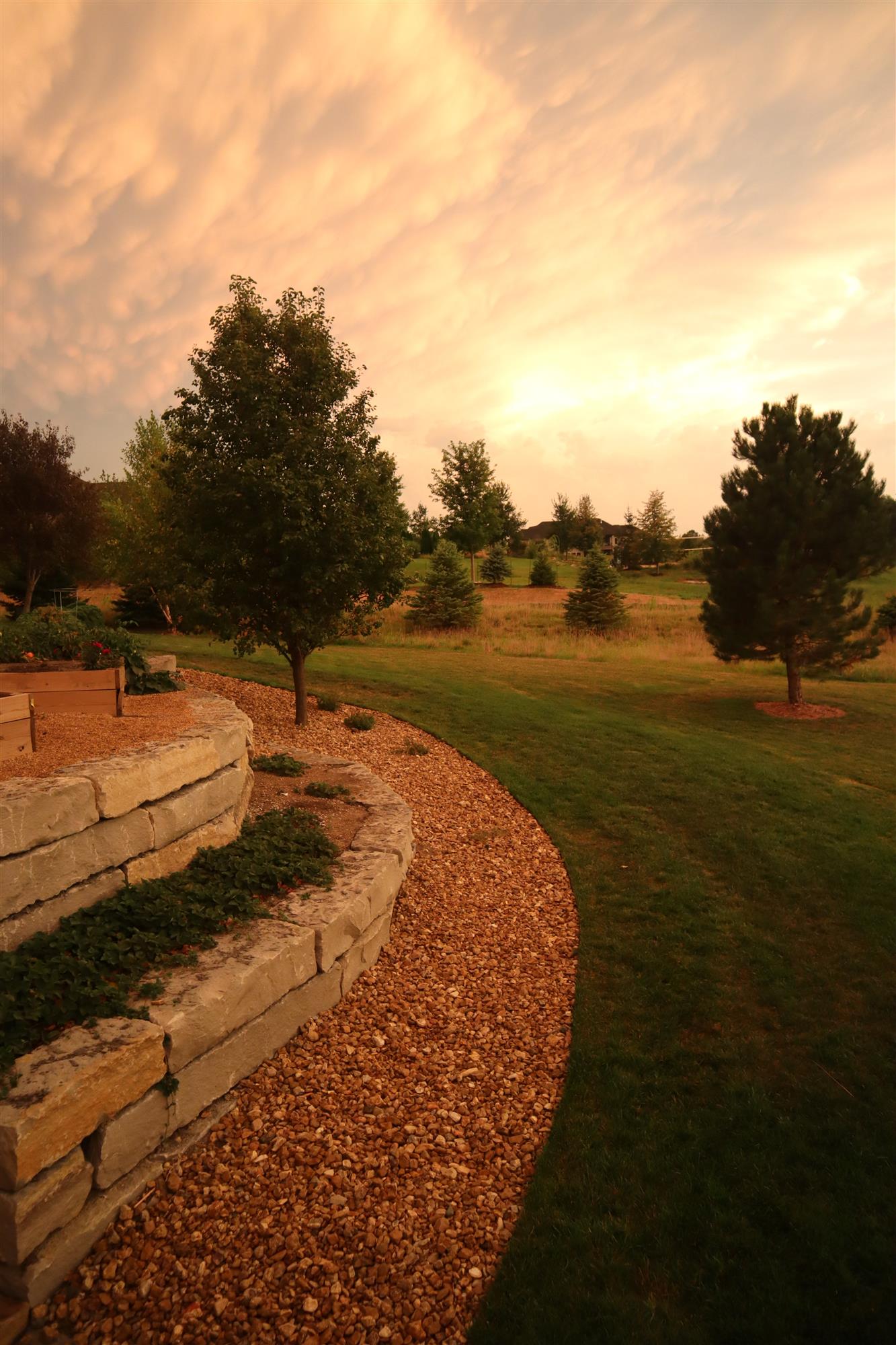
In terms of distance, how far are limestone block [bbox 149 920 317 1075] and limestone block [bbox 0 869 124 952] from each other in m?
0.80

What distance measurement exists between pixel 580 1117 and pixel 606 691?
43.1ft

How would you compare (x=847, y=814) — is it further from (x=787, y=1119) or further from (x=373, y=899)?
(x=373, y=899)

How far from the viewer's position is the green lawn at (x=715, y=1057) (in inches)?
128

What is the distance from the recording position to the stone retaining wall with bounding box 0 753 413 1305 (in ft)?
9.89

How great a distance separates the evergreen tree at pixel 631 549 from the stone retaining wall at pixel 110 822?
196ft

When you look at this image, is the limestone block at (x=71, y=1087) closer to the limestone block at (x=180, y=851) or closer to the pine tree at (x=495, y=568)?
the limestone block at (x=180, y=851)

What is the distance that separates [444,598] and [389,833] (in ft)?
82.9

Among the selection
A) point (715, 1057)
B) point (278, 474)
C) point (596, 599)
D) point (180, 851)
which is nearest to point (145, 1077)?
point (180, 851)

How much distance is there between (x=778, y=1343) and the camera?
3.00 metres

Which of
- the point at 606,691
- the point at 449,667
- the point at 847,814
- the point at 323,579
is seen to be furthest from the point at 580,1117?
the point at 449,667

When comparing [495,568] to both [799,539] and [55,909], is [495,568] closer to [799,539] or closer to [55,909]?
[799,539]

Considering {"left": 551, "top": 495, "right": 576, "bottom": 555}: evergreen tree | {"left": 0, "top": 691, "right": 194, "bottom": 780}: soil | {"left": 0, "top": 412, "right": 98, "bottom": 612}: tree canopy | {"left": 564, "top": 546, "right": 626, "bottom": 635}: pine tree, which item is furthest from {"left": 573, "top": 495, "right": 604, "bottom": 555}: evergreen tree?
{"left": 0, "top": 691, "right": 194, "bottom": 780}: soil

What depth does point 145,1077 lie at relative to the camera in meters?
3.54

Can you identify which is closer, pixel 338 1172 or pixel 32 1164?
pixel 32 1164
